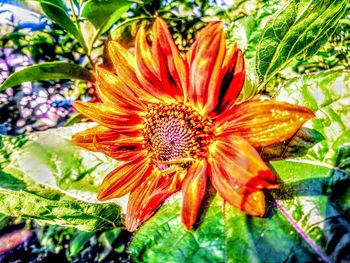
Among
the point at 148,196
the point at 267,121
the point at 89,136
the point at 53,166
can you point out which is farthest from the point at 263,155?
the point at 53,166

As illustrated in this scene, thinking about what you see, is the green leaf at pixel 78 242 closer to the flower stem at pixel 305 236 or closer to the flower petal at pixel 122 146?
the flower petal at pixel 122 146

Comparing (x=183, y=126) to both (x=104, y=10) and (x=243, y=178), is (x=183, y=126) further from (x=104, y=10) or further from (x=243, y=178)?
(x=104, y=10)

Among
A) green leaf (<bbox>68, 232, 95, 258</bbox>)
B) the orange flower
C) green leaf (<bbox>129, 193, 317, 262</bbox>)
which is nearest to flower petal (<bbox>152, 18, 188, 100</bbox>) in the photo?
the orange flower

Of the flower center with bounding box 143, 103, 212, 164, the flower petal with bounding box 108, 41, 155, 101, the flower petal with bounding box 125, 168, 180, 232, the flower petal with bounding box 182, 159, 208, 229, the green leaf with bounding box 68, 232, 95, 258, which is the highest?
the flower petal with bounding box 108, 41, 155, 101

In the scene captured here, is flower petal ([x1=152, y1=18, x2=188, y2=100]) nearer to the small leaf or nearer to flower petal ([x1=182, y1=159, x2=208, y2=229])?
flower petal ([x1=182, y1=159, x2=208, y2=229])

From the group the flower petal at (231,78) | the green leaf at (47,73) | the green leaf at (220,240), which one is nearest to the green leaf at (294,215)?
the green leaf at (220,240)

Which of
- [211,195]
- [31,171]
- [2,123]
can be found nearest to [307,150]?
[211,195]

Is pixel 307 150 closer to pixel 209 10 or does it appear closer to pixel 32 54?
pixel 209 10
